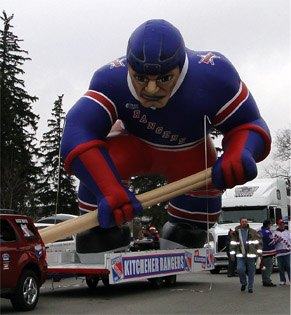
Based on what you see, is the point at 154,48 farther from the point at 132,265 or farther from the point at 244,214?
the point at 244,214

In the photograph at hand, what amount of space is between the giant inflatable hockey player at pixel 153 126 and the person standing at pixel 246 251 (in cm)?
240

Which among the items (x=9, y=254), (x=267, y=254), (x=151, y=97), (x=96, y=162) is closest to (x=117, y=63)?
(x=151, y=97)

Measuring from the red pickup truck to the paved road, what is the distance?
29 cm

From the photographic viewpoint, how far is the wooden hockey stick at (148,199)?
7.50 meters

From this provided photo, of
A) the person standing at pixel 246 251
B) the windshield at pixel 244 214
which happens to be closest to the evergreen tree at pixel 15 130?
the windshield at pixel 244 214

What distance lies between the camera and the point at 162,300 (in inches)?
379

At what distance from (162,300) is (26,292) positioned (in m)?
2.35

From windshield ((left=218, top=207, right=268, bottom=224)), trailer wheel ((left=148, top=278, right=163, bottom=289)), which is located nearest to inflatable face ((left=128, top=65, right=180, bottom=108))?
trailer wheel ((left=148, top=278, right=163, bottom=289))

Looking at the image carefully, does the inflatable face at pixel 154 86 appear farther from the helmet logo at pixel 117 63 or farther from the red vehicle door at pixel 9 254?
the red vehicle door at pixel 9 254

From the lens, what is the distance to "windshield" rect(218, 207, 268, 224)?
54.7 ft

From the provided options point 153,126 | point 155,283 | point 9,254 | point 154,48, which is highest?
point 154,48

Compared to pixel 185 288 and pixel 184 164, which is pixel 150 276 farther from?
pixel 184 164

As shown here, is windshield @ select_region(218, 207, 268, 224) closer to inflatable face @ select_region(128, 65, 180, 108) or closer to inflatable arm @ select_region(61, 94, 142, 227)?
inflatable arm @ select_region(61, 94, 142, 227)

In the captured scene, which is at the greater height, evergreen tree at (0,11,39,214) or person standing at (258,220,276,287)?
evergreen tree at (0,11,39,214)
